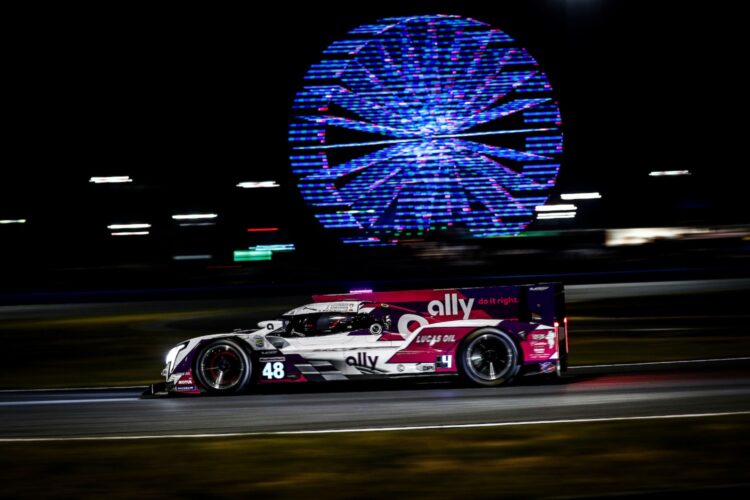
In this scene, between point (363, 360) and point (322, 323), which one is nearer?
point (363, 360)

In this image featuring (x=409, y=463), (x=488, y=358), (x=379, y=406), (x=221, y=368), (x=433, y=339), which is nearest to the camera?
(x=409, y=463)

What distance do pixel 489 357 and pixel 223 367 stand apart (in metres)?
2.93

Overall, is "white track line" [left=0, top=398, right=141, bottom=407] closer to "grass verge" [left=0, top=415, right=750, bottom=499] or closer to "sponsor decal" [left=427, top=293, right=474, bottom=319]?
"grass verge" [left=0, top=415, right=750, bottom=499]

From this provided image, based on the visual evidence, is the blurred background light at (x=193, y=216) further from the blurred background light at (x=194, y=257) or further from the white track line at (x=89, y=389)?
the white track line at (x=89, y=389)

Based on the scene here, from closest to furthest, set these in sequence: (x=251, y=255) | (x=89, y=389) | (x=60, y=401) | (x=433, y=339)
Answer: (x=433, y=339), (x=60, y=401), (x=89, y=389), (x=251, y=255)

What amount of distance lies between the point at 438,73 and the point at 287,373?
3790cm

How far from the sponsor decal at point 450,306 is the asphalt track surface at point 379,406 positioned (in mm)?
841

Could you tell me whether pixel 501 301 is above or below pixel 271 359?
above

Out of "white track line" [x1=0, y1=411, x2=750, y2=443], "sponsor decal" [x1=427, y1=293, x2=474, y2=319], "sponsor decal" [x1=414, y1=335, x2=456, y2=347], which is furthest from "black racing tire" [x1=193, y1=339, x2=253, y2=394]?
"white track line" [x1=0, y1=411, x2=750, y2=443]

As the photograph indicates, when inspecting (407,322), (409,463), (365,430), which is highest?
(407,322)

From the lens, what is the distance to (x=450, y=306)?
10758 millimetres

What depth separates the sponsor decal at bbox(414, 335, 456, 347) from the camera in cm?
1062

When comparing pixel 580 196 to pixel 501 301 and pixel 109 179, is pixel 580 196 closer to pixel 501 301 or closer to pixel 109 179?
pixel 109 179

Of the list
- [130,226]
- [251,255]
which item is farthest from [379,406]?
[130,226]
